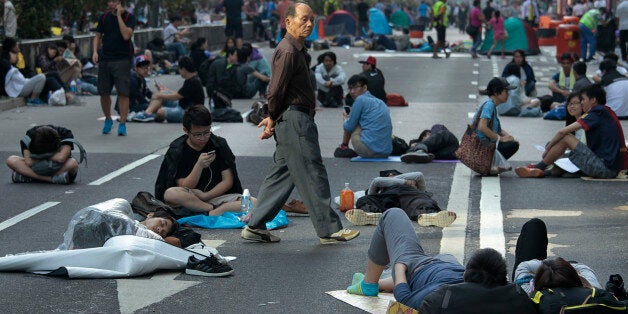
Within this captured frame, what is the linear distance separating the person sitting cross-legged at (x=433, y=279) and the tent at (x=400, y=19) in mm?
53703

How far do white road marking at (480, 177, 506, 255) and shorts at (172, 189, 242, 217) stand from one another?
230 cm

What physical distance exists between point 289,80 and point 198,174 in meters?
1.71

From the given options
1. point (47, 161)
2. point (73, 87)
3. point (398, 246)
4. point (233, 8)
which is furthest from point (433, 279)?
point (233, 8)

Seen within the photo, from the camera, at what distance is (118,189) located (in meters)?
13.5

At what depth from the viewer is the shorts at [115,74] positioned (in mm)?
17906

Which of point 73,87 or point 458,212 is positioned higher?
point 458,212

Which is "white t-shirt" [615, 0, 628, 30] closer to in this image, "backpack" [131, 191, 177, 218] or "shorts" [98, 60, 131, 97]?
"shorts" [98, 60, 131, 97]

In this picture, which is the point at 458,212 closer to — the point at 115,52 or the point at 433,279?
the point at 433,279

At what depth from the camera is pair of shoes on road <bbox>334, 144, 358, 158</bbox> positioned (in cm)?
1619

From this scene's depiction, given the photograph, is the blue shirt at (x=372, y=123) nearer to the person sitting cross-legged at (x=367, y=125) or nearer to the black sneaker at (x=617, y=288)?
the person sitting cross-legged at (x=367, y=125)

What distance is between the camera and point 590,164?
14227 mm

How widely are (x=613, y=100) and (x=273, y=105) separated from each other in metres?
12.4

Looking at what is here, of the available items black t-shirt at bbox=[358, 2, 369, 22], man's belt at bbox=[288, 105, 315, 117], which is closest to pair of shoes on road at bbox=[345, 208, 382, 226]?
man's belt at bbox=[288, 105, 315, 117]

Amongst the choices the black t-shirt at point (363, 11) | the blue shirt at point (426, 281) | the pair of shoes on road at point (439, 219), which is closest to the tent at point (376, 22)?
the black t-shirt at point (363, 11)
